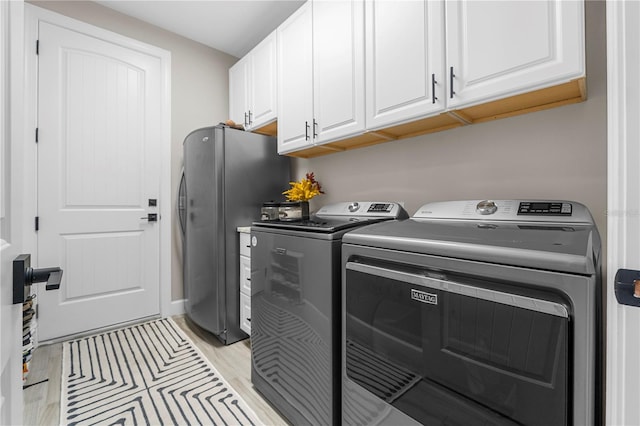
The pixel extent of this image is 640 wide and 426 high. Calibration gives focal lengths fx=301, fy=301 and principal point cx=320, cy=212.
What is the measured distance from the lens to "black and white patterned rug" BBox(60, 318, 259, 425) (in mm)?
1522

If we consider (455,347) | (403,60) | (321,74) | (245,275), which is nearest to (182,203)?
(245,275)

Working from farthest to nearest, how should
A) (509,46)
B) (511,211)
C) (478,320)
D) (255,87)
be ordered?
(255,87) → (511,211) → (509,46) → (478,320)

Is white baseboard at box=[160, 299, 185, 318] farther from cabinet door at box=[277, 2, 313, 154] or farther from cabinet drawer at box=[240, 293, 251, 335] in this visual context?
cabinet door at box=[277, 2, 313, 154]

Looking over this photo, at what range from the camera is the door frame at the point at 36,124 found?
7.16ft

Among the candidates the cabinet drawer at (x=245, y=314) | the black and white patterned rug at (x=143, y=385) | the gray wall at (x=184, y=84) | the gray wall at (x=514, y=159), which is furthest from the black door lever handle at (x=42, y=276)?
the gray wall at (x=184, y=84)

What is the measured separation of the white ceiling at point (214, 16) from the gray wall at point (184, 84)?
81mm

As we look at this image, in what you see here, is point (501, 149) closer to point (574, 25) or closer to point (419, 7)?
point (574, 25)

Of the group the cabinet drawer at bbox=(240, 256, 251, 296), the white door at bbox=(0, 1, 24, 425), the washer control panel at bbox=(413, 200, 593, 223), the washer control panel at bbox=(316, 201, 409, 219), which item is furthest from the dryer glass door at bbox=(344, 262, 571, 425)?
the cabinet drawer at bbox=(240, 256, 251, 296)

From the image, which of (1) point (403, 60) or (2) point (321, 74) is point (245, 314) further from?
(1) point (403, 60)

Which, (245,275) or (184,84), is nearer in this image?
(245,275)

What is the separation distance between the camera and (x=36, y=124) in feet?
7.32

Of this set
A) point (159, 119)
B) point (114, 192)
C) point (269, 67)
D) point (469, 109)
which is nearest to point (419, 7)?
point (469, 109)

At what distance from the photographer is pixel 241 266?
232cm

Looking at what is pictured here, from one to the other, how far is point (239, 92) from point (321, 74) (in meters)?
1.23
